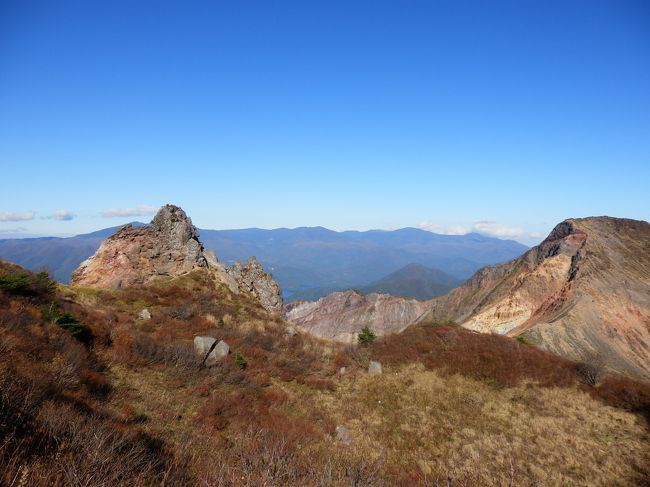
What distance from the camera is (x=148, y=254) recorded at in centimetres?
3297

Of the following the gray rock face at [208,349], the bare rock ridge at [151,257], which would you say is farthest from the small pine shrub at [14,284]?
the bare rock ridge at [151,257]

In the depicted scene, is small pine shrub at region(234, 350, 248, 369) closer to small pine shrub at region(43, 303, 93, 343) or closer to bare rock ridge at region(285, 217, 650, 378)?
small pine shrub at region(43, 303, 93, 343)

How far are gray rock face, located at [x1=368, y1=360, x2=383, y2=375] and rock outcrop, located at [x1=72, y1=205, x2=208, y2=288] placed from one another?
19044 millimetres

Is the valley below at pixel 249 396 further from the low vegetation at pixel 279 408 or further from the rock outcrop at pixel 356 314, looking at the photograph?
the rock outcrop at pixel 356 314

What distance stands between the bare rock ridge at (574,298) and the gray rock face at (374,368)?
28.7 metres

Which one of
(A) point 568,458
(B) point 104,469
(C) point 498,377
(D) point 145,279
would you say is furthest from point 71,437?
(D) point 145,279

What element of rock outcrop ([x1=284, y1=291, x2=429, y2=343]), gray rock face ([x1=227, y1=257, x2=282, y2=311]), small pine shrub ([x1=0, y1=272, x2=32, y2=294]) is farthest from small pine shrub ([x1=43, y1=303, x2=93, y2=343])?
rock outcrop ([x1=284, y1=291, x2=429, y2=343])

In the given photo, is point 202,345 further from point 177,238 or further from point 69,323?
point 177,238

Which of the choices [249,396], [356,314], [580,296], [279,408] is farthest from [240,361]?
[356,314]

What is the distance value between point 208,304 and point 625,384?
83.5 feet

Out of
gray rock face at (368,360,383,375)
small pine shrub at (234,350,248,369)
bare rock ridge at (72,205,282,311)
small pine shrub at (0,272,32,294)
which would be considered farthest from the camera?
bare rock ridge at (72,205,282,311)

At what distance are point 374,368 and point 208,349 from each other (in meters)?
9.54

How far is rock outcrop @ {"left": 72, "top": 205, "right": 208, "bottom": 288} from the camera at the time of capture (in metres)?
31.2

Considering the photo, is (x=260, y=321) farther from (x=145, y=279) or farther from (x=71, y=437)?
(x=71, y=437)
